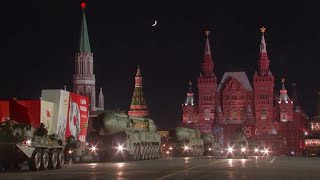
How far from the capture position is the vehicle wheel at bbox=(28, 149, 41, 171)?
33281 millimetres

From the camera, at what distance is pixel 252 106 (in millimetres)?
159500

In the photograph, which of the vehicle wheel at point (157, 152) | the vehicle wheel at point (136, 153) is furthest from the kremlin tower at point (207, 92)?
the vehicle wheel at point (136, 153)

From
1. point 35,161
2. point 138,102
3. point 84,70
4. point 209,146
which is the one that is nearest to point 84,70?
point 84,70

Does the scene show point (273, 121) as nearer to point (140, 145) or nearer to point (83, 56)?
point (83, 56)

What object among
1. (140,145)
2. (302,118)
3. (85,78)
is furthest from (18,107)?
(302,118)

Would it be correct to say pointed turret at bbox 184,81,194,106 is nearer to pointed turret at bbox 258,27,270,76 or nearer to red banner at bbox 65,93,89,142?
pointed turret at bbox 258,27,270,76

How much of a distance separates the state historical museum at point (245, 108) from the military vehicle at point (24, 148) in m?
118

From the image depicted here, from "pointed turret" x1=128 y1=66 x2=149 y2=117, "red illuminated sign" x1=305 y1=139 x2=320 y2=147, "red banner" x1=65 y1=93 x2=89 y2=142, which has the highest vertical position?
"pointed turret" x1=128 y1=66 x2=149 y2=117

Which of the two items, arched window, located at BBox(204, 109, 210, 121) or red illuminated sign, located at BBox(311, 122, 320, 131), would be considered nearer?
red illuminated sign, located at BBox(311, 122, 320, 131)

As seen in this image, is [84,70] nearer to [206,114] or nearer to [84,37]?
[84,37]

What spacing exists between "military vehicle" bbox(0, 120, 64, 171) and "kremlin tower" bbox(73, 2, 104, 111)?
105 metres

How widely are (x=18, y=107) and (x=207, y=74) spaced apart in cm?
10960

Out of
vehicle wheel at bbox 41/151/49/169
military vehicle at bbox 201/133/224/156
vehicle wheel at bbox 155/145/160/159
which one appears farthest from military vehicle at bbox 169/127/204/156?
vehicle wheel at bbox 41/151/49/169

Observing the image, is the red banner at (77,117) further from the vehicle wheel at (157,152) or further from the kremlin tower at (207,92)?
the kremlin tower at (207,92)
